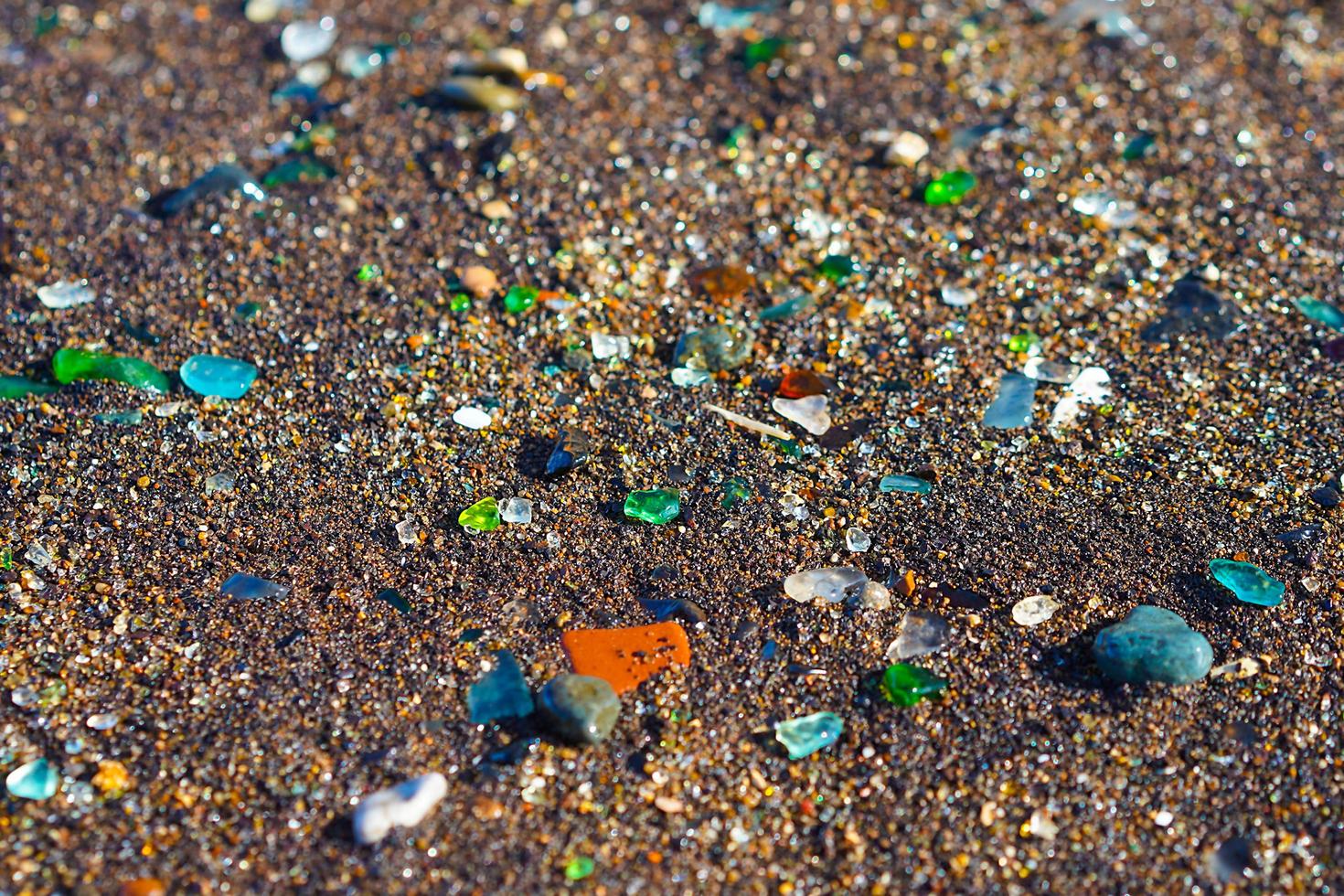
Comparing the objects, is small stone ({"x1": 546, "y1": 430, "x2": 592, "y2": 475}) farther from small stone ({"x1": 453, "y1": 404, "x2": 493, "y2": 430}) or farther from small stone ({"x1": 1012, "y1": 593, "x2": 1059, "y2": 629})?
small stone ({"x1": 1012, "y1": 593, "x2": 1059, "y2": 629})

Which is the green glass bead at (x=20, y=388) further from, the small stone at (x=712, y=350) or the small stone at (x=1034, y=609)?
the small stone at (x=1034, y=609)

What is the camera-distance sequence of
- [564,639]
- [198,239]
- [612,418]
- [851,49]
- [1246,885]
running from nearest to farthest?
[1246,885] < [564,639] < [612,418] < [198,239] < [851,49]

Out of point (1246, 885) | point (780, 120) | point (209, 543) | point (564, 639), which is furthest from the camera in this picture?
point (780, 120)

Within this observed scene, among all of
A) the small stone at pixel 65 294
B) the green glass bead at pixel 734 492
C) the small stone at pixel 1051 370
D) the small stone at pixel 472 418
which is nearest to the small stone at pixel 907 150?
the small stone at pixel 1051 370

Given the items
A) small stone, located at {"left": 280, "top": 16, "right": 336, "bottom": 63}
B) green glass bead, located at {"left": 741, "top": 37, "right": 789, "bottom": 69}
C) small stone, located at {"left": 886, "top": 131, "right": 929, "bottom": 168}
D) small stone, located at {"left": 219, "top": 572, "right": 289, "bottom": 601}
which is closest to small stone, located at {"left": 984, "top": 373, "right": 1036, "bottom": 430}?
small stone, located at {"left": 886, "top": 131, "right": 929, "bottom": 168}

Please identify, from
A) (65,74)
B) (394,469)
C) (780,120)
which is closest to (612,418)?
(394,469)

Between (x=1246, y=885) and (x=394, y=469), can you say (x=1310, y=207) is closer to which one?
(x=1246, y=885)

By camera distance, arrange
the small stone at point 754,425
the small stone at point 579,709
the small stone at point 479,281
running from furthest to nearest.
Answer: the small stone at point 479,281
the small stone at point 754,425
the small stone at point 579,709
